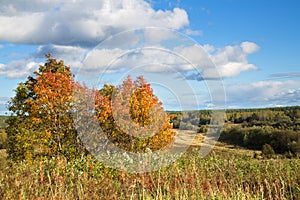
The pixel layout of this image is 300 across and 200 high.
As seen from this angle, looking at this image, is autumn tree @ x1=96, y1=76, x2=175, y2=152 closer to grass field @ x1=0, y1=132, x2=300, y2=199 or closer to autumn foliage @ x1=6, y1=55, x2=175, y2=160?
autumn foliage @ x1=6, y1=55, x2=175, y2=160

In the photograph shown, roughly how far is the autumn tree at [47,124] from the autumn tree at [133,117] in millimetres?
1572

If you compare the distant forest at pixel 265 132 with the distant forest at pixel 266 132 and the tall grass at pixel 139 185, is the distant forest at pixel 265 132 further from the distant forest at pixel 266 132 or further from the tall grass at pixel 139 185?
the tall grass at pixel 139 185

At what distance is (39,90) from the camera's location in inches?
623

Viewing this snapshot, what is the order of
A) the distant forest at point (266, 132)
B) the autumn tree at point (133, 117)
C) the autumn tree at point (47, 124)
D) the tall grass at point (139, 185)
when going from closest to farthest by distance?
the tall grass at point (139, 185) < the autumn tree at point (133, 117) < the autumn tree at point (47, 124) < the distant forest at point (266, 132)

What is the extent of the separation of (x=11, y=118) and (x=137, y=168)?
33.9ft

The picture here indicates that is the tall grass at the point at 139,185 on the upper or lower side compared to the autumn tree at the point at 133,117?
lower

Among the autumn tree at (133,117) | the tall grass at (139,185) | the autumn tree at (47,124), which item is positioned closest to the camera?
the tall grass at (139,185)

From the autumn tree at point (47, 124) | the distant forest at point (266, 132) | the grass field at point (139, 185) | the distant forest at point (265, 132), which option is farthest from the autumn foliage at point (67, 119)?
the distant forest at point (266, 132)

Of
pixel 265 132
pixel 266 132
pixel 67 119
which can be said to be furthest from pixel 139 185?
pixel 265 132

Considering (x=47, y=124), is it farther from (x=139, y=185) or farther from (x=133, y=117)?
(x=139, y=185)

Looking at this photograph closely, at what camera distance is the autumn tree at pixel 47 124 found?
15789mm

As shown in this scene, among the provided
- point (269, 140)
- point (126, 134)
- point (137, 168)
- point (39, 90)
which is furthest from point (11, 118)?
point (269, 140)

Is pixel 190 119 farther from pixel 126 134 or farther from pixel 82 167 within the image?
pixel 82 167

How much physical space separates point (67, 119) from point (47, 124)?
872 millimetres
